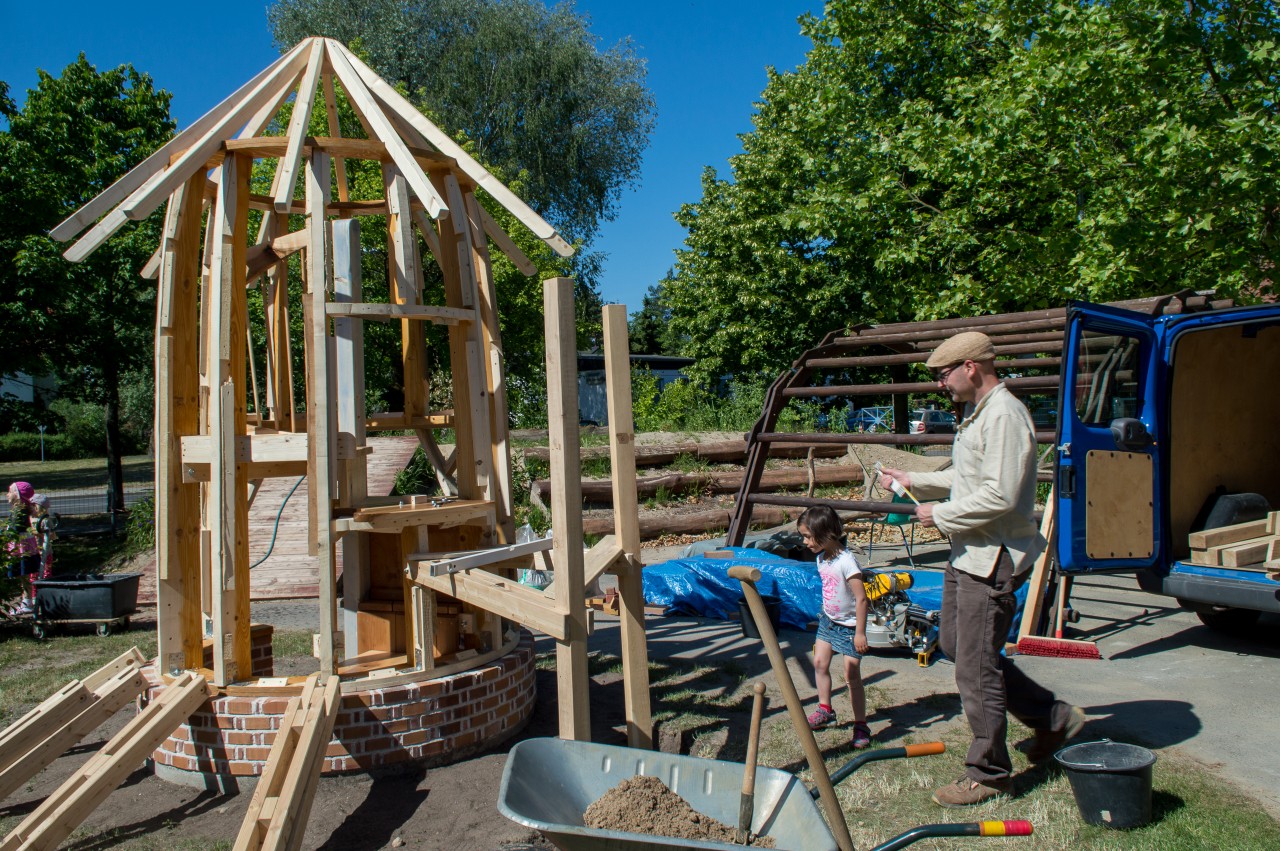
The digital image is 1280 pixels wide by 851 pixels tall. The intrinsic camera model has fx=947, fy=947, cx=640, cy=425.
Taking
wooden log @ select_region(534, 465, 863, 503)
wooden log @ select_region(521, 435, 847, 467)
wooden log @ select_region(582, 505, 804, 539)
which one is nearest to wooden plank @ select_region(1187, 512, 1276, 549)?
wooden log @ select_region(582, 505, 804, 539)

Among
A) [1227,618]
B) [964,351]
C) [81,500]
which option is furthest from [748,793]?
[81,500]

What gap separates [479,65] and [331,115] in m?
22.6

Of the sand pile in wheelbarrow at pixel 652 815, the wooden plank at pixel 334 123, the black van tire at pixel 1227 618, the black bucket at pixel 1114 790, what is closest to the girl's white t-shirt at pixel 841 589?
the black bucket at pixel 1114 790

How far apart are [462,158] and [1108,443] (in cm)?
478

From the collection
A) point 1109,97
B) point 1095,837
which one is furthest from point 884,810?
point 1109,97

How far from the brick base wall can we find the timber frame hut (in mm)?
10

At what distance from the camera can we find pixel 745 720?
17.7 ft

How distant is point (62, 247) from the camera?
15.2 metres

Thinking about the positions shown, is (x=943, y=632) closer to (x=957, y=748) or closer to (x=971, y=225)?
(x=957, y=748)

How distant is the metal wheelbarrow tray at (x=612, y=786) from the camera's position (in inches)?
118

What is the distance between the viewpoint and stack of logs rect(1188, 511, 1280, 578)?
657cm

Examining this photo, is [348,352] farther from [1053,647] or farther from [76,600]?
[76,600]

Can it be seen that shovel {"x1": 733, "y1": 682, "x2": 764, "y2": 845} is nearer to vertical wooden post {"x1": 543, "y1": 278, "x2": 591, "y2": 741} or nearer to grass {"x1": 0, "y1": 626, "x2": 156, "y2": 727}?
vertical wooden post {"x1": 543, "y1": 278, "x2": 591, "y2": 741}

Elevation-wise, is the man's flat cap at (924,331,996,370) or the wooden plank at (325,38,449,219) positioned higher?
the wooden plank at (325,38,449,219)
